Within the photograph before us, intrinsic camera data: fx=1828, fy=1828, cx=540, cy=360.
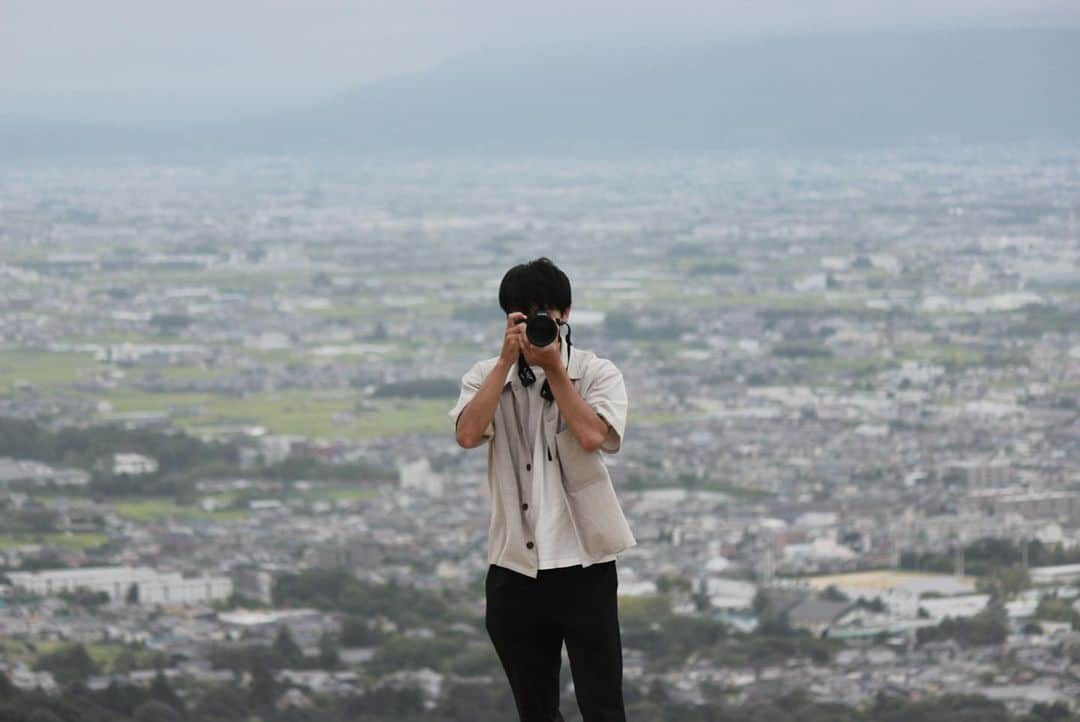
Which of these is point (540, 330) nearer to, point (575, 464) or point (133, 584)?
point (575, 464)

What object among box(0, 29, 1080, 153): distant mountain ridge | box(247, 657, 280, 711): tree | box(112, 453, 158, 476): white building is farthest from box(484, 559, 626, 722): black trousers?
box(0, 29, 1080, 153): distant mountain ridge

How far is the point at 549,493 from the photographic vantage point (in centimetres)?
228

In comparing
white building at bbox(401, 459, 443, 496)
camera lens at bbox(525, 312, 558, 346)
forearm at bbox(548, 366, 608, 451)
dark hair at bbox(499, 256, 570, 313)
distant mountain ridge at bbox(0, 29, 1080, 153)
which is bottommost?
white building at bbox(401, 459, 443, 496)

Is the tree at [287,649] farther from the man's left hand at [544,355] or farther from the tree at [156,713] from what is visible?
the man's left hand at [544,355]

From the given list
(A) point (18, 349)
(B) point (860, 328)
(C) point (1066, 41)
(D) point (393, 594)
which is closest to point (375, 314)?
(A) point (18, 349)

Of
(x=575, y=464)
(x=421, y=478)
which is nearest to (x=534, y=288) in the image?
(x=575, y=464)

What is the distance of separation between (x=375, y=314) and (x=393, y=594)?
18.0 m

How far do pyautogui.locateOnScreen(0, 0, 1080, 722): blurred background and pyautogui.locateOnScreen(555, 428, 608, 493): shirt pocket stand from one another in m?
5.60

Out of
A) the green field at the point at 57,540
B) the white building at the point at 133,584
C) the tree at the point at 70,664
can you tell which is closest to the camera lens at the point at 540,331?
the tree at the point at 70,664

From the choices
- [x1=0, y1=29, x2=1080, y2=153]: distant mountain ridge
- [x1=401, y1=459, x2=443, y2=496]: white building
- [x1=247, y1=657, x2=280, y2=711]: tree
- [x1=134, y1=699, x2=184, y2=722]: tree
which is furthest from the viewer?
[x1=0, y1=29, x2=1080, y2=153]: distant mountain ridge

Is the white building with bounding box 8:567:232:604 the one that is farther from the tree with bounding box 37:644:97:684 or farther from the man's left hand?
Answer: the man's left hand

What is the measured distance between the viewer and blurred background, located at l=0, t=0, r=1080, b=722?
40.7 ft

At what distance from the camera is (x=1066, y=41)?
144 ft

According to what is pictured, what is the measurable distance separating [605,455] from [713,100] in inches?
2001
